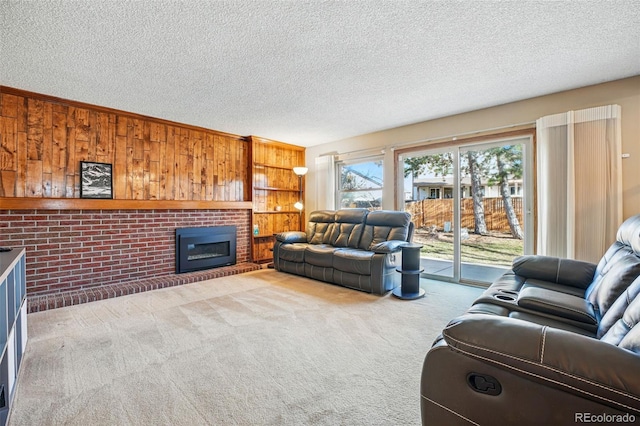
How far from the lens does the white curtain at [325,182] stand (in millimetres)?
5723

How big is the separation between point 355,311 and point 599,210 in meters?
2.71

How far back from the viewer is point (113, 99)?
3.54 metres

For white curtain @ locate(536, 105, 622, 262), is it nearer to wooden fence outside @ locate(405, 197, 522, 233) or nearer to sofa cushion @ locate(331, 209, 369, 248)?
wooden fence outside @ locate(405, 197, 522, 233)

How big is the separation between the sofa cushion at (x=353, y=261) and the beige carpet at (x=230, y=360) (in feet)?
1.24

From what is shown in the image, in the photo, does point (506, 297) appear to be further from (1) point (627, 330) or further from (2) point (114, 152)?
(2) point (114, 152)

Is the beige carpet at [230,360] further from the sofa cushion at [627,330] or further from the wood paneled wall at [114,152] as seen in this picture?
the wood paneled wall at [114,152]

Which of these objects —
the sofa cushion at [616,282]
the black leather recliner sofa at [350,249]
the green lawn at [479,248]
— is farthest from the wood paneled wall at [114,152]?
the sofa cushion at [616,282]

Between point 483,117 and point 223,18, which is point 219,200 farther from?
point 483,117

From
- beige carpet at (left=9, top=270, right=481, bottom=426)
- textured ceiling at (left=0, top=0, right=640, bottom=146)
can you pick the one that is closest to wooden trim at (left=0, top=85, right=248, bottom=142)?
textured ceiling at (left=0, top=0, right=640, bottom=146)

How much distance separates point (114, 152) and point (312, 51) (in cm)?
314

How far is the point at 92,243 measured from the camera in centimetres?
378

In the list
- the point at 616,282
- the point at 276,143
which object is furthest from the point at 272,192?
the point at 616,282

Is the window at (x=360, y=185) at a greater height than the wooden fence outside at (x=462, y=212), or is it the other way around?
the window at (x=360, y=185)

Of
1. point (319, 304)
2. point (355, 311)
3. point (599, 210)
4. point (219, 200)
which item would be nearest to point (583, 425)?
point (355, 311)
